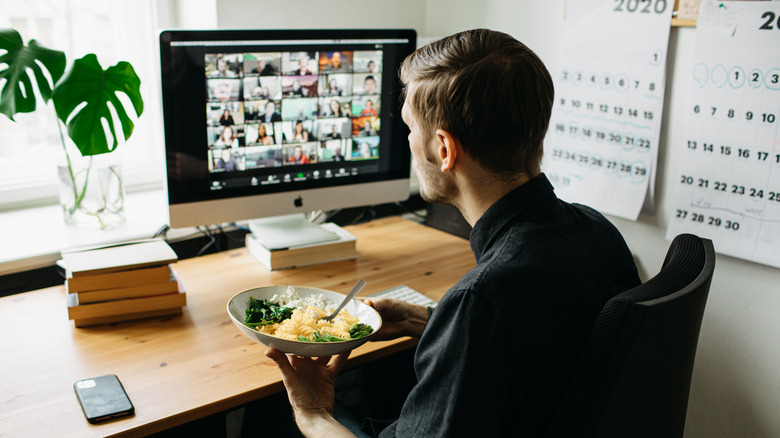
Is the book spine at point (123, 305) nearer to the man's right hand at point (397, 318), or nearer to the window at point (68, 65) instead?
the man's right hand at point (397, 318)

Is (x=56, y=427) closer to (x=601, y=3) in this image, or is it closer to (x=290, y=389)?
(x=290, y=389)

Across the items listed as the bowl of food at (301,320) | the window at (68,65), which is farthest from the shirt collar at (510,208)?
the window at (68,65)

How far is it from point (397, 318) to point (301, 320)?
226mm

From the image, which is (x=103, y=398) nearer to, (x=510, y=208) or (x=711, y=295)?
(x=510, y=208)

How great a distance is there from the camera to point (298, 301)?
4.41 ft

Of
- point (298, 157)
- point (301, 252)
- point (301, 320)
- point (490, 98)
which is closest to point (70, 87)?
point (298, 157)

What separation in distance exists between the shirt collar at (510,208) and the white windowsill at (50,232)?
2.79 ft

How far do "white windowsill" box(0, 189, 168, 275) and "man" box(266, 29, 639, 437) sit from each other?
79 cm

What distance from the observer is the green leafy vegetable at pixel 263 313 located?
1.25m

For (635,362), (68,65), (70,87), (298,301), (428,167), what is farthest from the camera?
(68,65)

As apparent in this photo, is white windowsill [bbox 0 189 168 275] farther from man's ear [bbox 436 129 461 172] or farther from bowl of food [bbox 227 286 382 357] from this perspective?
man's ear [bbox 436 129 461 172]

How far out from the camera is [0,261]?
157 cm

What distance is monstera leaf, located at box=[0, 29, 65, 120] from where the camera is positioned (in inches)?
56.7

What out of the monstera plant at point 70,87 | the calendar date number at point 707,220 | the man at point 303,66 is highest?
the man at point 303,66
